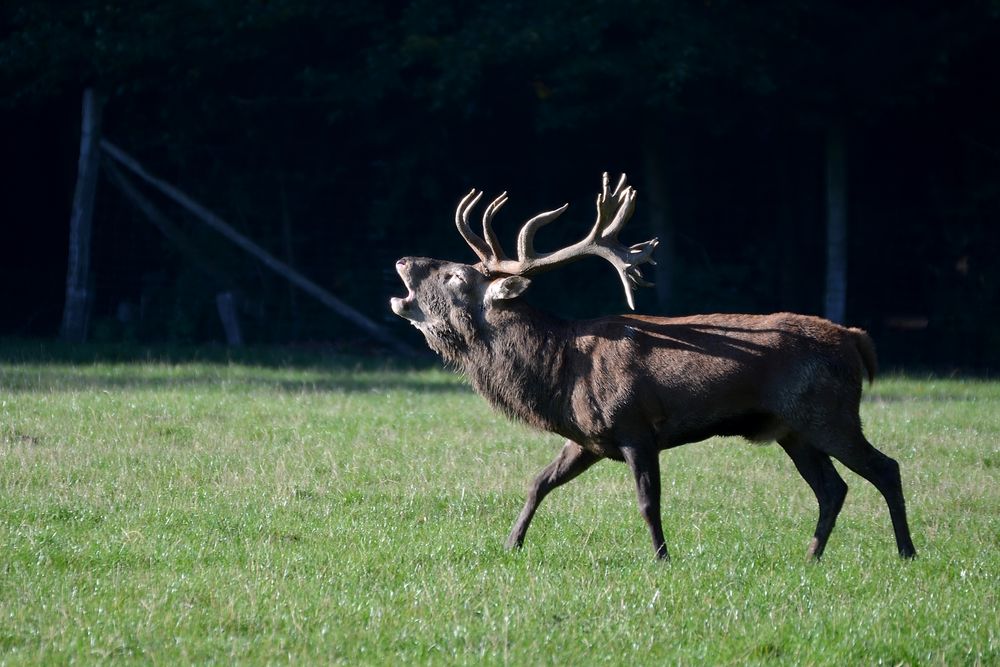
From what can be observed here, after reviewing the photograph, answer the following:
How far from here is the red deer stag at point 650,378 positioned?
8.00 metres

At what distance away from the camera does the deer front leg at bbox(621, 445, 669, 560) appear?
7785 millimetres

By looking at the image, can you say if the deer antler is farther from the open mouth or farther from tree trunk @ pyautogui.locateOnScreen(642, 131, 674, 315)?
tree trunk @ pyautogui.locateOnScreen(642, 131, 674, 315)

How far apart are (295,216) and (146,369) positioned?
21.9 ft

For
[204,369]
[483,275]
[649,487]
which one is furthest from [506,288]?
[204,369]

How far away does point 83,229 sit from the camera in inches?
727

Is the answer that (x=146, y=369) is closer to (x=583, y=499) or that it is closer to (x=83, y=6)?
(x=83, y=6)

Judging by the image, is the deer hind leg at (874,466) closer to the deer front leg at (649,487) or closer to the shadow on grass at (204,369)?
the deer front leg at (649,487)

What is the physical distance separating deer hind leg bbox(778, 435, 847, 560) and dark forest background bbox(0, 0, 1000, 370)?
10.3 meters

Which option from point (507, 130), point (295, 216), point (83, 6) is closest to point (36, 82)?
point (83, 6)

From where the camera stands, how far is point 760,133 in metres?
21.4

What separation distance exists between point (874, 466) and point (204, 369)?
30.3ft

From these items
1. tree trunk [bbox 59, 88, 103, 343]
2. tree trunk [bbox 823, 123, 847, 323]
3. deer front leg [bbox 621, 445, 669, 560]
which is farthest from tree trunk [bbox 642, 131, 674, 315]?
deer front leg [bbox 621, 445, 669, 560]

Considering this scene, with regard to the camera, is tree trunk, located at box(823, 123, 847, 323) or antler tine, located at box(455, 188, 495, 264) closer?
antler tine, located at box(455, 188, 495, 264)

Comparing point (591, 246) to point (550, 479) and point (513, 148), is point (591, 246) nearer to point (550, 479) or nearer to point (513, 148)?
point (550, 479)
